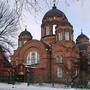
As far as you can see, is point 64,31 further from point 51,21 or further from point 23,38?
point 23,38

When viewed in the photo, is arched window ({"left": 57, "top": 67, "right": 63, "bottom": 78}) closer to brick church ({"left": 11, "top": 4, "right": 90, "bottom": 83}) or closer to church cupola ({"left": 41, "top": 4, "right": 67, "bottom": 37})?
brick church ({"left": 11, "top": 4, "right": 90, "bottom": 83})

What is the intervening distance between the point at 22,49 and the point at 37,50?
252cm

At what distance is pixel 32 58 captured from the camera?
49094 mm

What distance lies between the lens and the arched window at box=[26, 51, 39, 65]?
159 feet

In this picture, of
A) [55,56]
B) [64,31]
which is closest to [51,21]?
[64,31]

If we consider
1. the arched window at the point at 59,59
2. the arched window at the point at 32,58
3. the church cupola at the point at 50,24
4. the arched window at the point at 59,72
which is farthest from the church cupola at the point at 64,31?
the arched window at the point at 59,72

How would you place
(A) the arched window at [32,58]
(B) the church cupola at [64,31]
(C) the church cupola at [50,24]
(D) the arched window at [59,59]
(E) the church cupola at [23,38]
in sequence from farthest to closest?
(E) the church cupola at [23,38]
(C) the church cupola at [50,24]
(A) the arched window at [32,58]
(B) the church cupola at [64,31]
(D) the arched window at [59,59]

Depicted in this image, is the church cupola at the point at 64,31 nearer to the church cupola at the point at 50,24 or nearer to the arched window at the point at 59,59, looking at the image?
the church cupola at the point at 50,24

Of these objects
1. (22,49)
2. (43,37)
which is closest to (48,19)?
(43,37)

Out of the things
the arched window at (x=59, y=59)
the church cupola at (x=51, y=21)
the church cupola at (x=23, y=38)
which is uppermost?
the church cupola at (x=51, y=21)

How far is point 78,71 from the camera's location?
4531 centimetres

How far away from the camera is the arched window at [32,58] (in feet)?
159

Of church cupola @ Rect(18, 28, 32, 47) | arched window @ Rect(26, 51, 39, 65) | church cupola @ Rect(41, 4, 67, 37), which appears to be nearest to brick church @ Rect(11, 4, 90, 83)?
arched window @ Rect(26, 51, 39, 65)

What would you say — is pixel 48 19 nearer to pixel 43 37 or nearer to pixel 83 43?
pixel 43 37
